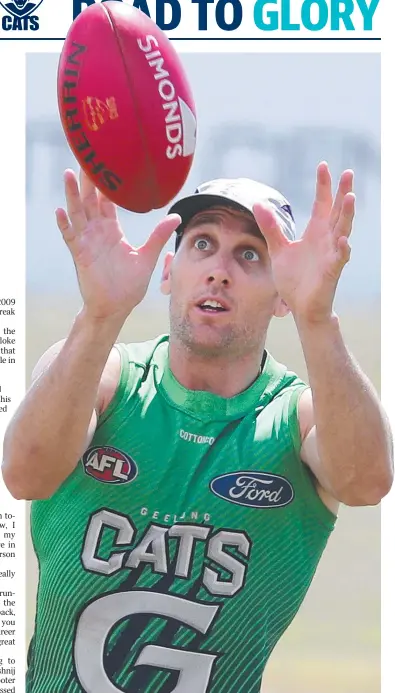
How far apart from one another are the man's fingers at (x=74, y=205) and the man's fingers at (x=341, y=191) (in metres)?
0.54

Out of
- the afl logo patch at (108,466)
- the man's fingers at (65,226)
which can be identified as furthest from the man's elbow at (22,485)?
the man's fingers at (65,226)

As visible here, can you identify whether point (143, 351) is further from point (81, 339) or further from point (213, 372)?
point (81, 339)

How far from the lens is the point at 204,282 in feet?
9.83

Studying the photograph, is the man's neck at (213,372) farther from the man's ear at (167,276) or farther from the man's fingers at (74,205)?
the man's fingers at (74,205)

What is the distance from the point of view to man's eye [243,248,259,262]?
3.09 meters

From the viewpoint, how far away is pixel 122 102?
284 cm

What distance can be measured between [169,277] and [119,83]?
21.4 inches

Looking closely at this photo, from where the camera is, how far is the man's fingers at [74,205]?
9.04 ft

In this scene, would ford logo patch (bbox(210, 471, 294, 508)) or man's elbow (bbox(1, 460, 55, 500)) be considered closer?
man's elbow (bbox(1, 460, 55, 500))

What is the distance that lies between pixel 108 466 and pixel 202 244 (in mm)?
580

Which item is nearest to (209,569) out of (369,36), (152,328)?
(369,36)

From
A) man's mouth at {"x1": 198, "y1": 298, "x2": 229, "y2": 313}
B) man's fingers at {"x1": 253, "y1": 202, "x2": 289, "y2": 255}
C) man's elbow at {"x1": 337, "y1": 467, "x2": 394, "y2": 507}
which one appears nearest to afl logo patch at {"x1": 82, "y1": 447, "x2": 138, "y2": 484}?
man's mouth at {"x1": 198, "y1": 298, "x2": 229, "y2": 313}

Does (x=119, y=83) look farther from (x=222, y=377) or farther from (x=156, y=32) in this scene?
(x=222, y=377)

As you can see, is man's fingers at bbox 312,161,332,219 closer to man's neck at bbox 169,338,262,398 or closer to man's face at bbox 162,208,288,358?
man's face at bbox 162,208,288,358
